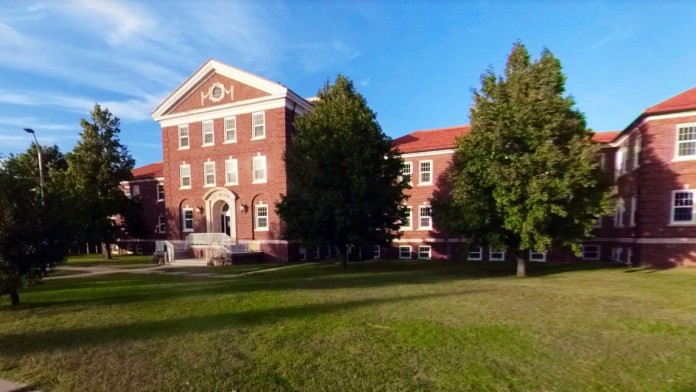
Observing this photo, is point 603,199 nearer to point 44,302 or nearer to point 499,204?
point 499,204

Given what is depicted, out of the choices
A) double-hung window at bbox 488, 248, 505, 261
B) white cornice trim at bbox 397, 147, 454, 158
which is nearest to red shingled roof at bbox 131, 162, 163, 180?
white cornice trim at bbox 397, 147, 454, 158

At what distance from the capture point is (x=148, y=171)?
40219 millimetres

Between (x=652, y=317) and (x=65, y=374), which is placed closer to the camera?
(x=65, y=374)

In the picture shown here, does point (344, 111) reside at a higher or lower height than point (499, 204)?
higher

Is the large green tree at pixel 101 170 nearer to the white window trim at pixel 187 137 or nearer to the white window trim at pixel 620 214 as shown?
the white window trim at pixel 187 137

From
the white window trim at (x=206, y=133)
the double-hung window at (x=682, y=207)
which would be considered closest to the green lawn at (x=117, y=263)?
the white window trim at (x=206, y=133)

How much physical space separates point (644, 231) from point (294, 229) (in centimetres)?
1945

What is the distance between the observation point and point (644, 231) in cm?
1992

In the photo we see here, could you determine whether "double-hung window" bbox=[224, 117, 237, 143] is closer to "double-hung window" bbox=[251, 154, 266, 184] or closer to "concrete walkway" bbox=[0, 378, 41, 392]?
"double-hung window" bbox=[251, 154, 266, 184]

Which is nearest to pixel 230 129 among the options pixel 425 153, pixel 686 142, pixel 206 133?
pixel 206 133

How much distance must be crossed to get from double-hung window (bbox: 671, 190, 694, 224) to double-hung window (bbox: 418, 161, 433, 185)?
14.5 metres

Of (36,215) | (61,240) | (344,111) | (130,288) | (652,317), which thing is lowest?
(130,288)

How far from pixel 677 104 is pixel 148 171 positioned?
1795 inches

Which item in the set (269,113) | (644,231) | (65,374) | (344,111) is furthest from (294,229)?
(644,231)
